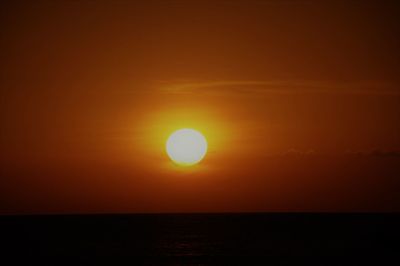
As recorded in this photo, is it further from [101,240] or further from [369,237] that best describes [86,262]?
[369,237]

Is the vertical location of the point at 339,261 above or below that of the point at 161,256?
below

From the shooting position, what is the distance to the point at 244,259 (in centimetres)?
6234

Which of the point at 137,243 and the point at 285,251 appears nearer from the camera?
the point at 285,251

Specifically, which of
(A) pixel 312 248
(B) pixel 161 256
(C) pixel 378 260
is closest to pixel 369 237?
(A) pixel 312 248

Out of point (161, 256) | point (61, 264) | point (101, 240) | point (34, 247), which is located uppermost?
point (101, 240)

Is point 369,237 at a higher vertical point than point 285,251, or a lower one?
higher

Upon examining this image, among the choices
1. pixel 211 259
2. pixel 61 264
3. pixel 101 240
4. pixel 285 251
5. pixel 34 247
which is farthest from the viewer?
pixel 101 240

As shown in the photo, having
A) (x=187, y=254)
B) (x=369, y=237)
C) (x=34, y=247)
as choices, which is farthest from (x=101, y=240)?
(x=369, y=237)

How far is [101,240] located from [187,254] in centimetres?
2459

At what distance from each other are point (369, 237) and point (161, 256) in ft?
137

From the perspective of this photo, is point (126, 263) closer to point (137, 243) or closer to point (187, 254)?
point (187, 254)

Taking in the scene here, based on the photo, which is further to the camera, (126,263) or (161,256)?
(161,256)

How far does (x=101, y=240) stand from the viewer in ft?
299

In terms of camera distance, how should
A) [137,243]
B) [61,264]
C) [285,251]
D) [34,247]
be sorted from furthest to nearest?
[137,243] < [34,247] < [285,251] < [61,264]
